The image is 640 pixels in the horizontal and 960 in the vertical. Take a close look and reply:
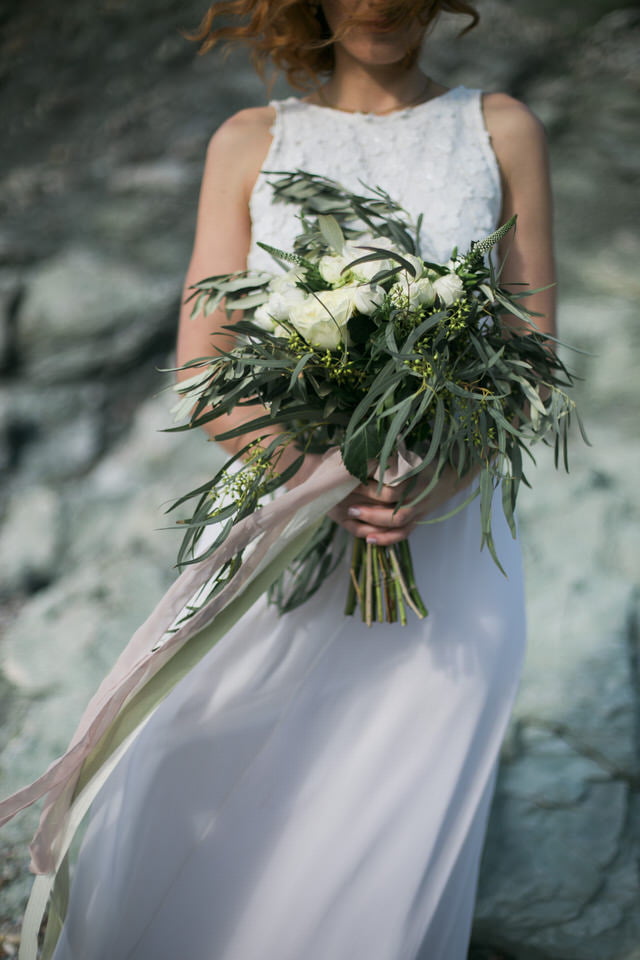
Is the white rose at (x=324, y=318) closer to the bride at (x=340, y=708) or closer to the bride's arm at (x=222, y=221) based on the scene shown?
the bride at (x=340, y=708)

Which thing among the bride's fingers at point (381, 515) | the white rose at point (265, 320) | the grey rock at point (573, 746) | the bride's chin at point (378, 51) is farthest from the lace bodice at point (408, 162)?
the grey rock at point (573, 746)

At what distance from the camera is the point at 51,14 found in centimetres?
502

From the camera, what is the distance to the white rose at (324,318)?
1.28 m

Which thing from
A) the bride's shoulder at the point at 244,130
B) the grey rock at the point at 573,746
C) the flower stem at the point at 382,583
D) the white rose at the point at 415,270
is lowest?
the grey rock at the point at 573,746

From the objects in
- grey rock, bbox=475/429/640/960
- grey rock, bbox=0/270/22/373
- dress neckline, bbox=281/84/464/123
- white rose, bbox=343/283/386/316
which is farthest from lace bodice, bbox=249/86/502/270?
grey rock, bbox=0/270/22/373

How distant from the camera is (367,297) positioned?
1.28 meters

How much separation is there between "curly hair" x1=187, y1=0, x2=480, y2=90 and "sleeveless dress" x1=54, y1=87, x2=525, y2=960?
29 centimetres

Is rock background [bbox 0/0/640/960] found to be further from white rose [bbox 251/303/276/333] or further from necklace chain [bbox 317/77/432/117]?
necklace chain [bbox 317/77/432/117]

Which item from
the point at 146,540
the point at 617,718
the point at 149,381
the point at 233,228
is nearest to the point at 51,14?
the point at 149,381

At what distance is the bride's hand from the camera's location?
1491 mm

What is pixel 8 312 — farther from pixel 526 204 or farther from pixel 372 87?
pixel 526 204

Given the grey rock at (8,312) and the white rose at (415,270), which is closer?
the white rose at (415,270)

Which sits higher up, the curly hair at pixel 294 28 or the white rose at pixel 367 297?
the curly hair at pixel 294 28

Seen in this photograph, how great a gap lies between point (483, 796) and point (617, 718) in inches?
50.1
